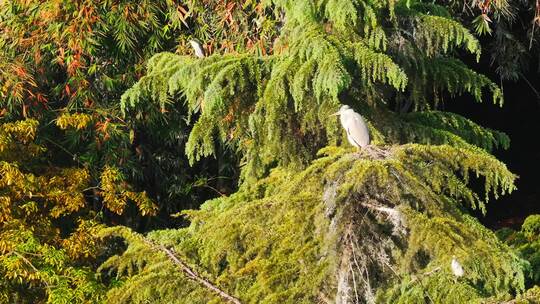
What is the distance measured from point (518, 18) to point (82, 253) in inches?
128

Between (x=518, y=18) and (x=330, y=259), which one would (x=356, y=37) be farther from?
(x=518, y=18)

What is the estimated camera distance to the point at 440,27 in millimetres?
3402

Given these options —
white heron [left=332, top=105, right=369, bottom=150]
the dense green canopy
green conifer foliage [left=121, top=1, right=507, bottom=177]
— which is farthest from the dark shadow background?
white heron [left=332, top=105, right=369, bottom=150]

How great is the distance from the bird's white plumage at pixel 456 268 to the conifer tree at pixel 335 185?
14 millimetres

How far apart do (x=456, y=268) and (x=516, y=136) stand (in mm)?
5885

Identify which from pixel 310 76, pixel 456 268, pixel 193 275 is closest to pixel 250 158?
pixel 310 76

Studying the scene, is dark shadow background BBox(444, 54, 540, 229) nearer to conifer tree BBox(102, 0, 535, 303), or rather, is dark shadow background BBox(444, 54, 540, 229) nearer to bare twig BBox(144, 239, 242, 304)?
conifer tree BBox(102, 0, 535, 303)

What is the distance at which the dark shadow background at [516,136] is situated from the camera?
24.2ft

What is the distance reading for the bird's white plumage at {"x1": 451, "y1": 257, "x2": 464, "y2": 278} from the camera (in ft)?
7.25

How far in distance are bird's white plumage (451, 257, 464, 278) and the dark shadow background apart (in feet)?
16.5

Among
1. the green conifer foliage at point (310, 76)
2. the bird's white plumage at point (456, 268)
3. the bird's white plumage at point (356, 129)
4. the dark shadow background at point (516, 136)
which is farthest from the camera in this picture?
the dark shadow background at point (516, 136)

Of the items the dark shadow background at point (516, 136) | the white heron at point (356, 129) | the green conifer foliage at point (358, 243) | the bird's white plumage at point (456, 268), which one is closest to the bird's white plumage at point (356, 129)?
the white heron at point (356, 129)

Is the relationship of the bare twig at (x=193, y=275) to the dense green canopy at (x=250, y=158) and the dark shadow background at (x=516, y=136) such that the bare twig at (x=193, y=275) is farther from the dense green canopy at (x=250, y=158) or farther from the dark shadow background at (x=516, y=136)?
the dark shadow background at (x=516, y=136)

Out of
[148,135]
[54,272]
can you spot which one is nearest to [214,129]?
[54,272]
